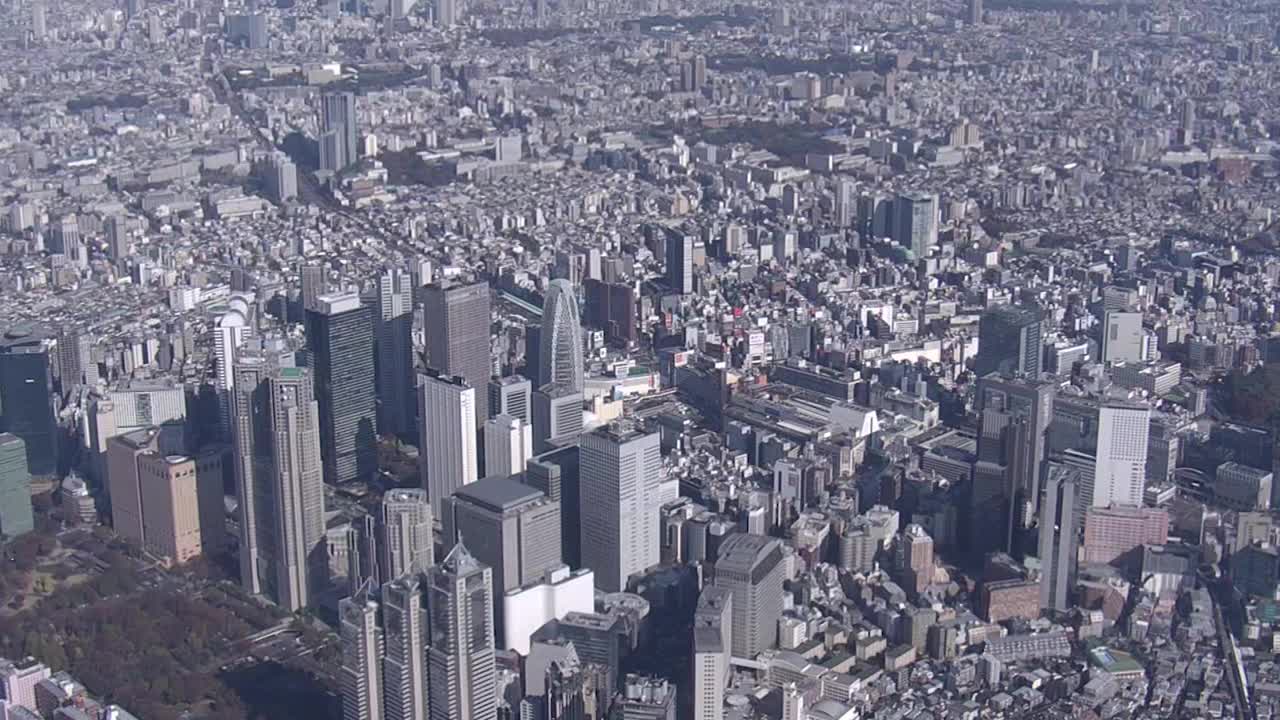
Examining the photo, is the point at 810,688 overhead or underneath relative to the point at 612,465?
underneath

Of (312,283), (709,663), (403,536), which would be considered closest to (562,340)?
(403,536)

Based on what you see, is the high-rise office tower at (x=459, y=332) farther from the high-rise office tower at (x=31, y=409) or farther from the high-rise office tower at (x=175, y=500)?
the high-rise office tower at (x=31, y=409)

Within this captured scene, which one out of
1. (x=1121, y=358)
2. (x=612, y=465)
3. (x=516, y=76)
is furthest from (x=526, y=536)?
(x=516, y=76)

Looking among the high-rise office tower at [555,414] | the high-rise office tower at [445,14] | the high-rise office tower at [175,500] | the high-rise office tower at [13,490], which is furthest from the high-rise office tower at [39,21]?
the high-rise office tower at [555,414]

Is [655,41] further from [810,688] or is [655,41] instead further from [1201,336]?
[810,688]

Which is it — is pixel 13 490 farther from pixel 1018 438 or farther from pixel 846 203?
pixel 846 203

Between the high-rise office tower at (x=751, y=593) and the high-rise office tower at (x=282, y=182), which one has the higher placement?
the high-rise office tower at (x=282, y=182)
